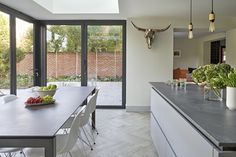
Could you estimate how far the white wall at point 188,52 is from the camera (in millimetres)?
13220

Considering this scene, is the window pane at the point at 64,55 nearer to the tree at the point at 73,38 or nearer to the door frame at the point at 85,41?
the tree at the point at 73,38

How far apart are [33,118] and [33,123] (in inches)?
8.4

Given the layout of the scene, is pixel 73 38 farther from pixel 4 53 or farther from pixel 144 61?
pixel 4 53

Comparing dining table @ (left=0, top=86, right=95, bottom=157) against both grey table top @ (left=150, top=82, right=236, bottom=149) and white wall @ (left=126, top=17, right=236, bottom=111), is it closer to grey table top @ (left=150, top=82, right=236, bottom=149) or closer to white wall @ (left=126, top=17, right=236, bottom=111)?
grey table top @ (left=150, top=82, right=236, bottom=149)

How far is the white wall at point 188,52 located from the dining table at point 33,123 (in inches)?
423

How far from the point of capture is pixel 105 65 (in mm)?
7504

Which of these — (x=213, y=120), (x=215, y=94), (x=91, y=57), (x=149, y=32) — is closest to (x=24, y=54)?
(x=91, y=57)

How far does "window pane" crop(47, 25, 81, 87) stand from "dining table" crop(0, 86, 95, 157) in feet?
13.8

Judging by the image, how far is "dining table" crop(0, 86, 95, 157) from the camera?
Result: 190 centimetres

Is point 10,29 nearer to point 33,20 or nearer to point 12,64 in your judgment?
point 12,64

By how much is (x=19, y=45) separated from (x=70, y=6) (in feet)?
4.95

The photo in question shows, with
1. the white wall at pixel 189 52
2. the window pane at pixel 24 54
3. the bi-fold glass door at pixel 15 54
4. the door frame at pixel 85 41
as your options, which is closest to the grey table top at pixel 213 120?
the bi-fold glass door at pixel 15 54

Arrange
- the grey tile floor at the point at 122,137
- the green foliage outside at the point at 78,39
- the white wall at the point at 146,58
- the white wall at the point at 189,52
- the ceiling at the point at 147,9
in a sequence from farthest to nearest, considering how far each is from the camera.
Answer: the white wall at the point at 189,52
the green foliage outside at the point at 78,39
the white wall at the point at 146,58
the ceiling at the point at 147,9
the grey tile floor at the point at 122,137

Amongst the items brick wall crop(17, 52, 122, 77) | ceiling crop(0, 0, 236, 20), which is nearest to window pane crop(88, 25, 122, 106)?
brick wall crop(17, 52, 122, 77)
